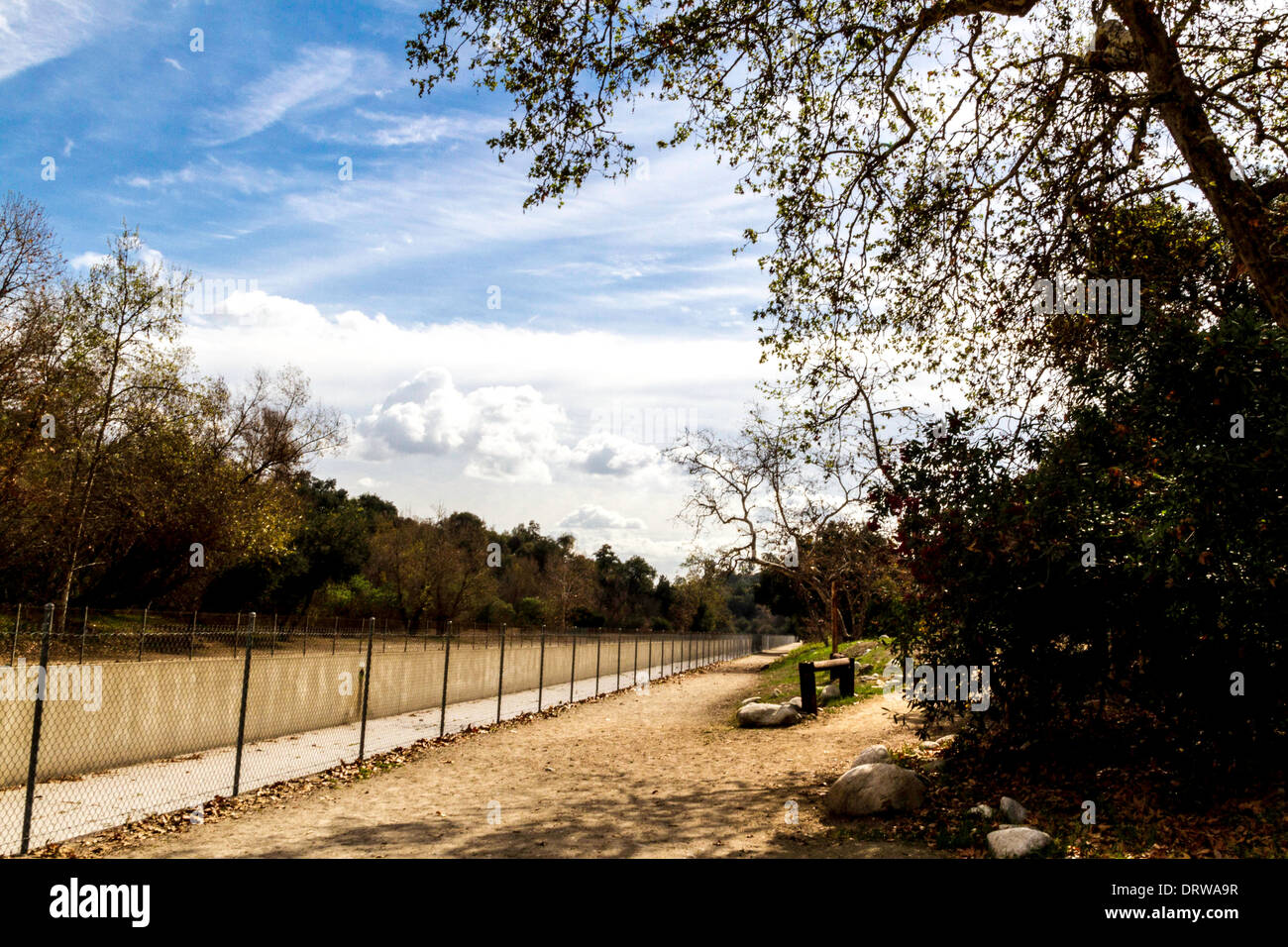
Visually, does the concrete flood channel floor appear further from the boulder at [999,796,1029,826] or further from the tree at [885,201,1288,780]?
the tree at [885,201,1288,780]

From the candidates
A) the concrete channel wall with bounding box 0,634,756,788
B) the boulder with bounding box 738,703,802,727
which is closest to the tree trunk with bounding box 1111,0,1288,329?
the boulder with bounding box 738,703,802,727

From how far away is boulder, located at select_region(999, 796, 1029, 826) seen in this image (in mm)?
7657

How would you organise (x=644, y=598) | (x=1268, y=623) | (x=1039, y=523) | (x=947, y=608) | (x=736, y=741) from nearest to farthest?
1. (x=1268, y=623)
2. (x=1039, y=523)
3. (x=947, y=608)
4. (x=736, y=741)
5. (x=644, y=598)

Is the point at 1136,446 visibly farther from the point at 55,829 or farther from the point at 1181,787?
the point at 55,829

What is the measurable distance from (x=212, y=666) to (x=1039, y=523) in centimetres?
1187

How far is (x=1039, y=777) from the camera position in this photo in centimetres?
Result: 907

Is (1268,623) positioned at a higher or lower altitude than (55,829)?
higher

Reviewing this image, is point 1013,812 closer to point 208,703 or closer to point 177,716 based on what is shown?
point 177,716

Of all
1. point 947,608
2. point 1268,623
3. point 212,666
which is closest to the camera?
point 1268,623

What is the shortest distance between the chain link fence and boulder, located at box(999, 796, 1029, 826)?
26.7ft

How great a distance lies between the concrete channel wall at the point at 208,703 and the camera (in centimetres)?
1042

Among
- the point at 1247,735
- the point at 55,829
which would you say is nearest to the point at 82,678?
the point at 55,829

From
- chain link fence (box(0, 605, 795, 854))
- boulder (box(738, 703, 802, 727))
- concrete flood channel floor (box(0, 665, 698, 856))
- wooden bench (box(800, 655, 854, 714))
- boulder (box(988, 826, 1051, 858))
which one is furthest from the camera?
wooden bench (box(800, 655, 854, 714))

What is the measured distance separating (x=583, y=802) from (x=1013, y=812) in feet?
15.4
